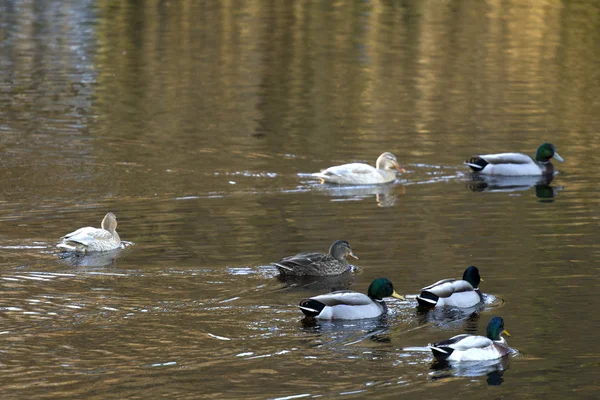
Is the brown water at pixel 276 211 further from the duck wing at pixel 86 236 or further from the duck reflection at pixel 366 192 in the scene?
the duck wing at pixel 86 236

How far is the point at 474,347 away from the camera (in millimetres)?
11930

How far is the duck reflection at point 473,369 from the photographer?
11.6m

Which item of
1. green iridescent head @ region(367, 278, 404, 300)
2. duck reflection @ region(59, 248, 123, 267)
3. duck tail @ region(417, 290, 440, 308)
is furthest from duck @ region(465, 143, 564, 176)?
green iridescent head @ region(367, 278, 404, 300)

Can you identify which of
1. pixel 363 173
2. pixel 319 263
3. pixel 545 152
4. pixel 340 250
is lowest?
pixel 319 263

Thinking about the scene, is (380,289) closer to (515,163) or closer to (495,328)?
(495,328)

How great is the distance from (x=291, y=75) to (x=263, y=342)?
2404 centimetres

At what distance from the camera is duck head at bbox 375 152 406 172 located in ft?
71.8

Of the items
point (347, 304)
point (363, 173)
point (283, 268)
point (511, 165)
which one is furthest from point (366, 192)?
point (347, 304)

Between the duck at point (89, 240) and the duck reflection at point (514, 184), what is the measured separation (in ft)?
24.9

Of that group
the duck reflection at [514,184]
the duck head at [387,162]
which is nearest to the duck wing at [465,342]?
the duck reflection at [514,184]

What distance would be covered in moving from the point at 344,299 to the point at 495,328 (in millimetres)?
1856

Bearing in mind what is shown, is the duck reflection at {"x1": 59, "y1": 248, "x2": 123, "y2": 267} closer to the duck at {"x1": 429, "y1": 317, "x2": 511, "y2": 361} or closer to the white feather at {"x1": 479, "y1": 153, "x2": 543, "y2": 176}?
the duck at {"x1": 429, "y1": 317, "x2": 511, "y2": 361}

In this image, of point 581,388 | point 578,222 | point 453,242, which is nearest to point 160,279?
point 453,242

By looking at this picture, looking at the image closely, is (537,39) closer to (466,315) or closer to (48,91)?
(48,91)
